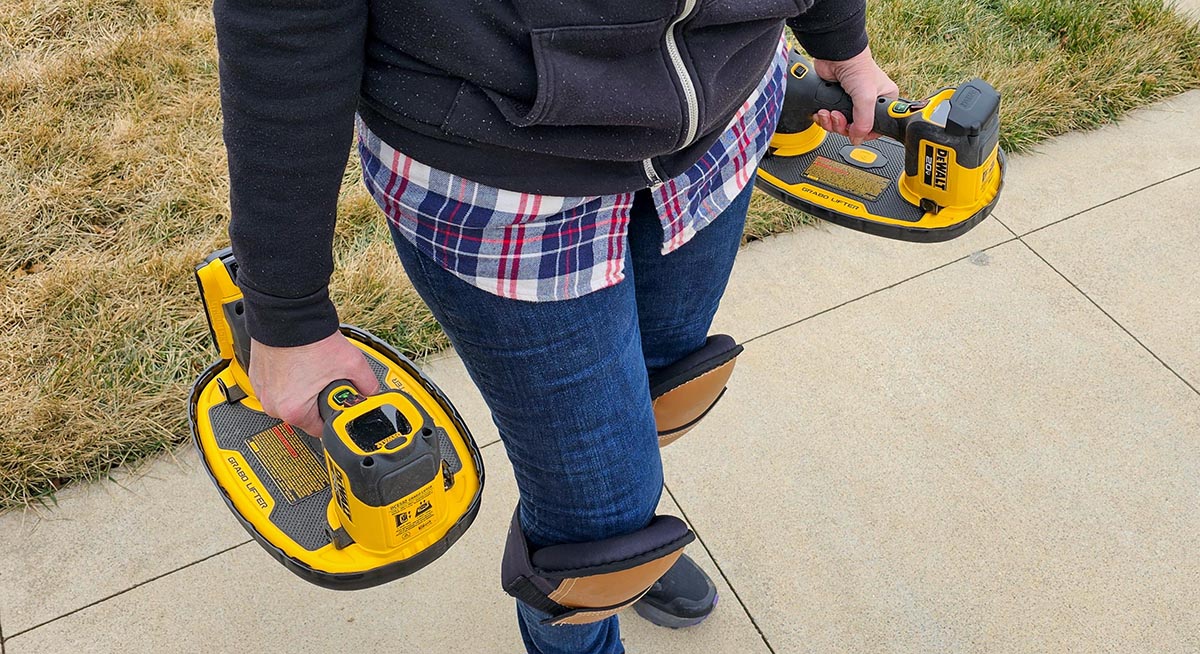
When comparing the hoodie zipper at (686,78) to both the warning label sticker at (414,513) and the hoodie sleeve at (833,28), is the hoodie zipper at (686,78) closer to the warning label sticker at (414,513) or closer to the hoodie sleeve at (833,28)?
the hoodie sleeve at (833,28)

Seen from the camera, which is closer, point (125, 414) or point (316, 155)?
point (316, 155)

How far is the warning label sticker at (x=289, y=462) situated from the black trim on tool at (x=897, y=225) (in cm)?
111

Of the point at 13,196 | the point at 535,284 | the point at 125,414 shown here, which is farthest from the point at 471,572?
the point at 13,196

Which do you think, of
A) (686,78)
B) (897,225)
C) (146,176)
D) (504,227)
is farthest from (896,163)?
(146,176)

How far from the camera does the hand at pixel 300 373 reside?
1104mm

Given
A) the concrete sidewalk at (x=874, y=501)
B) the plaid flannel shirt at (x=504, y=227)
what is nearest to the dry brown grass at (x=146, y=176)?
the concrete sidewalk at (x=874, y=501)

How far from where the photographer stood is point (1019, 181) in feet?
10.1

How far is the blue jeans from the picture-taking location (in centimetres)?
Result: 116

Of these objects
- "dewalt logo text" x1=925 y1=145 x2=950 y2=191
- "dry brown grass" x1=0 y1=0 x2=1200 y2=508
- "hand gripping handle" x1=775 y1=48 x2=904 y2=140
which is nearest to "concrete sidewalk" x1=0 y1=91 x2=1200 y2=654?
"dry brown grass" x1=0 y1=0 x2=1200 y2=508

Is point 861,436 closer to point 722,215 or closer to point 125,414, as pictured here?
point 722,215

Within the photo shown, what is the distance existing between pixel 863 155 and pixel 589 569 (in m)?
1.38

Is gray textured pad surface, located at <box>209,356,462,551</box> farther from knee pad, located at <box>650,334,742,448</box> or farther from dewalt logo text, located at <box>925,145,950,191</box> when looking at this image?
dewalt logo text, located at <box>925,145,950,191</box>

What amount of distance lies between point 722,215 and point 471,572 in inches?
42.1

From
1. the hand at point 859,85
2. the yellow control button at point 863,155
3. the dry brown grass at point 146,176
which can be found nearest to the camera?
the hand at point 859,85
